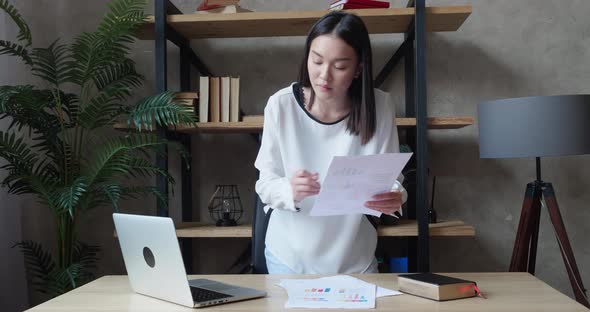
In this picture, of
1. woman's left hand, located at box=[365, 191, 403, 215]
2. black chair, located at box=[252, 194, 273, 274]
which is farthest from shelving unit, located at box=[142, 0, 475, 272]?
woman's left hand, located at box=[365, 191, 403, 215]

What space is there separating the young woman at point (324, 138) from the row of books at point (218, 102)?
0.89 metres

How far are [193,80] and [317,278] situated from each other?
1.82 metres

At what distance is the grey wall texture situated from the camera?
298cm

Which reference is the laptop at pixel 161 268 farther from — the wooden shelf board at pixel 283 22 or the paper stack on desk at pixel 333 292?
the wooden shelf board at pixel 283 22

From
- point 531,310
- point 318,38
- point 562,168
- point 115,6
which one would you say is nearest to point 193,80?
point 115,6

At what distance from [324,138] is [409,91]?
1.31 meters

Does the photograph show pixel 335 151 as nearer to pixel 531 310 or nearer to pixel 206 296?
pixel 206 296

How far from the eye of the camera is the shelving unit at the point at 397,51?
8.25ft

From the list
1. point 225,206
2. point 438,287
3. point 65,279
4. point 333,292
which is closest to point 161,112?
point 225,206

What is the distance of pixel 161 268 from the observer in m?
1.29

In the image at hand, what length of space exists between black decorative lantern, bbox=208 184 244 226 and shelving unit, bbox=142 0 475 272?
10 cm

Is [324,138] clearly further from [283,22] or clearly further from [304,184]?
[283,22]

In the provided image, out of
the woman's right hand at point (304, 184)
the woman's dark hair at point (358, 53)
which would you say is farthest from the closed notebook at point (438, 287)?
the woman's dark hair at point (358, 53)

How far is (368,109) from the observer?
1754 millimetres
